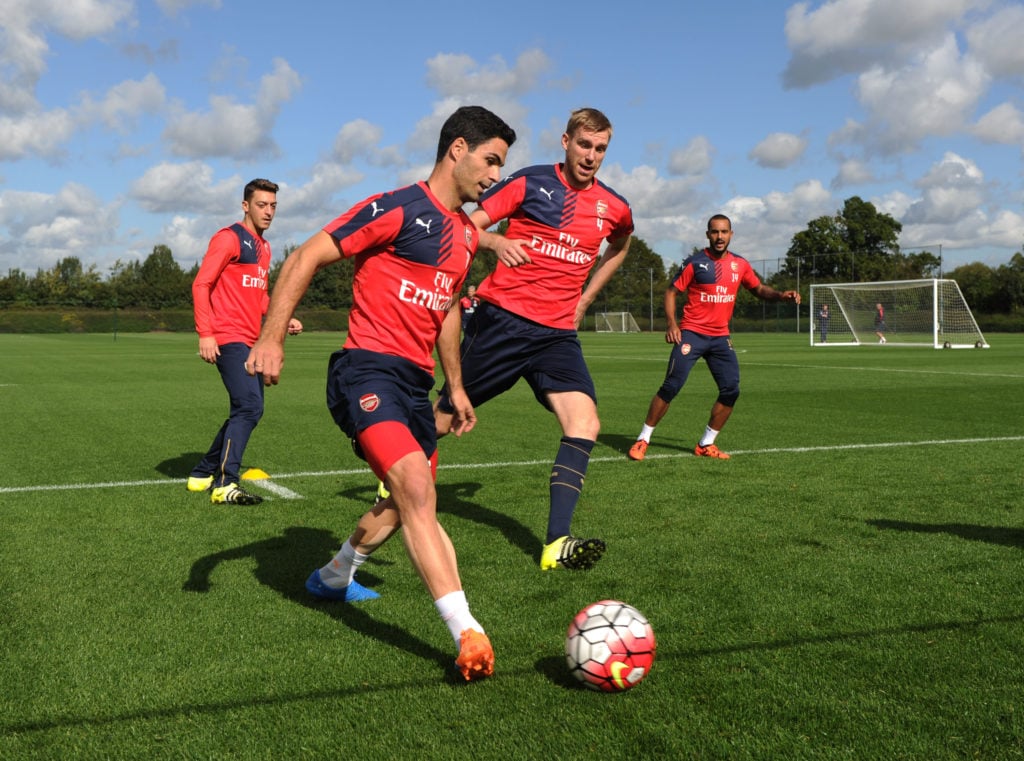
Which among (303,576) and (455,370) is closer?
(455,370)

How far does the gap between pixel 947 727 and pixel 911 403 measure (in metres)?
11.8

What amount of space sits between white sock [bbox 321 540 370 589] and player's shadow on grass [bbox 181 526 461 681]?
0.12 metres

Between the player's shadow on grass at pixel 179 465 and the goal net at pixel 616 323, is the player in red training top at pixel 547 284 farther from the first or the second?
the goal net at pixel 616 323

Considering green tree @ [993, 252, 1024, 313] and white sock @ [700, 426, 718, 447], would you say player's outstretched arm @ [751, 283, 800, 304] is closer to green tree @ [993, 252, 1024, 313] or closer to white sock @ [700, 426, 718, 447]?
white sock @ [700, 426, 718, 447]

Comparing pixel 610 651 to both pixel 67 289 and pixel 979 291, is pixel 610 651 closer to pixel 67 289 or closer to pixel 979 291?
pixel 979 291

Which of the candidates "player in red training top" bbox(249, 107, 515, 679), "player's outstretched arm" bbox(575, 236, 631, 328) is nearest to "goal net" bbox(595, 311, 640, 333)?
"player's outstretched arm" bbox(575, 236, 631, 328)

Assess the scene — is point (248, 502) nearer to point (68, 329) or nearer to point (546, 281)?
point (546, 281)

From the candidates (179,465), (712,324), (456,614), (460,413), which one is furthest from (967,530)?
(179,465)

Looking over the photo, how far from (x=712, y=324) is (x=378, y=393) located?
20.6 feet

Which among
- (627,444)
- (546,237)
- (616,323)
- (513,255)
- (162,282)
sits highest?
(162,282)

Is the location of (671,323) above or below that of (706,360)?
above

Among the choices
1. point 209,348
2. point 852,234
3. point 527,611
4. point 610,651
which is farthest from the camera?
point 852,234

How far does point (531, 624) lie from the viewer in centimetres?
411

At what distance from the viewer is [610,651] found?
3.36 meters
